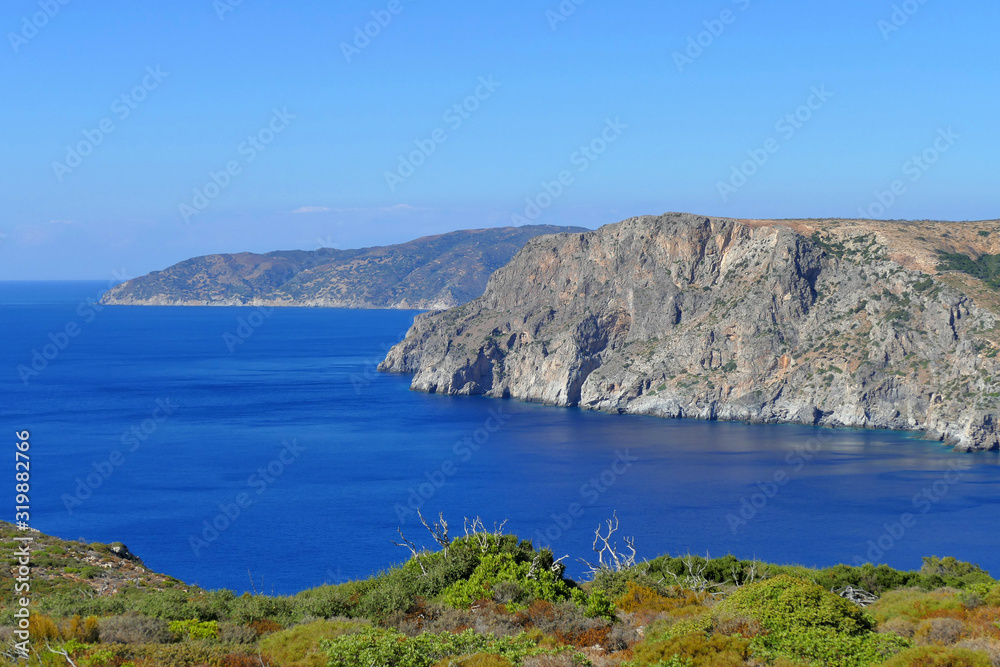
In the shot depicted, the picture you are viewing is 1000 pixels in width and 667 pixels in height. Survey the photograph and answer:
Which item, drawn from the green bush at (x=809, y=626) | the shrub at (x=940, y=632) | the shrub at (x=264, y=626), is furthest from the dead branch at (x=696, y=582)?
the shrub at (x=264, y=626)

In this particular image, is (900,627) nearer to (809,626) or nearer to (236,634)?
(809,626)

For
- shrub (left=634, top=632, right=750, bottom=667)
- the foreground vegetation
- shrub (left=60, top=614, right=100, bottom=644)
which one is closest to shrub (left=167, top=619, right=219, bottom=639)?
the foreground vegetation

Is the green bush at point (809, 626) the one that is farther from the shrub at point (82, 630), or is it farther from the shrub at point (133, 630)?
the shrub at point (82, 630)

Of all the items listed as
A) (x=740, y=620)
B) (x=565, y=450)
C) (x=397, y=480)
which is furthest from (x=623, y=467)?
(x=740, y=620)

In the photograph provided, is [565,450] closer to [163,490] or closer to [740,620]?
[163,490]

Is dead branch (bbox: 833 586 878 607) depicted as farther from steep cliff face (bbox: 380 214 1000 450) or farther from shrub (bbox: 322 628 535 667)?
steep cliff face (bbox: 380 214 1000 450)

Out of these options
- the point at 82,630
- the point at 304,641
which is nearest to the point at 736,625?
the point at 304,641
